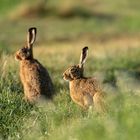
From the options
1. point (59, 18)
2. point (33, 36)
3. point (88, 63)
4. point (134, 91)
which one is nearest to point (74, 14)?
point (59, 18)

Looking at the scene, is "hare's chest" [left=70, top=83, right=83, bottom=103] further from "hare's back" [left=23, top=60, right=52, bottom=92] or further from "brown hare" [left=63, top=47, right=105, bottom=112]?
"hare's back" [left=23, top=60, right=52, bottom=92]

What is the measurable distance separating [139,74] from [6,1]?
72.8 ft

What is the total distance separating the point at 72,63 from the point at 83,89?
515cm

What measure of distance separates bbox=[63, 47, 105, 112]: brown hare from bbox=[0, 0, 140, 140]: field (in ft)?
0.39

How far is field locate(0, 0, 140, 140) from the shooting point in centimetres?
677

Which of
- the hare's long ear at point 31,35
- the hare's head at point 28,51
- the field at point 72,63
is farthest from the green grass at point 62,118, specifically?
the hare's long ear at point 31,35

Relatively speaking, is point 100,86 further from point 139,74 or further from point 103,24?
point 103,24

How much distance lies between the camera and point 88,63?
600 inches

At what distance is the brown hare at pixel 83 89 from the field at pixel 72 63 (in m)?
0.12

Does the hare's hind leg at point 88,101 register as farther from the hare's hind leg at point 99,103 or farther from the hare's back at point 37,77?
the hare's back at point 37,77

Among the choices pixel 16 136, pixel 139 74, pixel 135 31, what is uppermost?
pixel 135 31

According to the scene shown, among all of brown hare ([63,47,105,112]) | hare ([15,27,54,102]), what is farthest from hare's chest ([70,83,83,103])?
hare ([15,27,54,102])

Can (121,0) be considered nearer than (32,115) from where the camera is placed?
No

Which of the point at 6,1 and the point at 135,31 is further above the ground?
the point at 6,1
